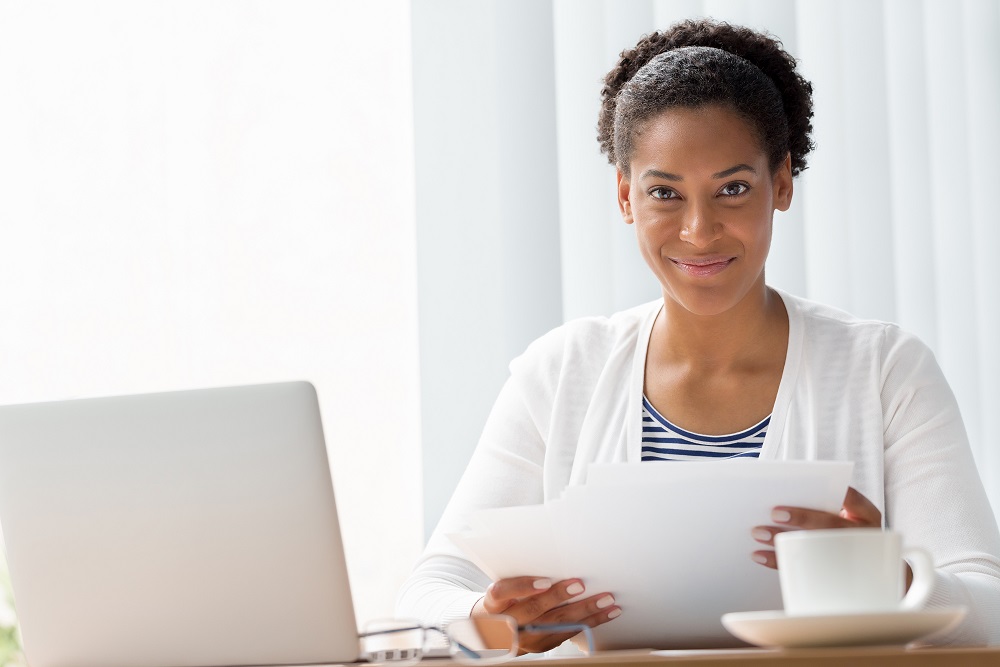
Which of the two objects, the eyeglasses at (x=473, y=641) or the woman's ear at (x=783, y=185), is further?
the woman's ear at (x=783, y=185)

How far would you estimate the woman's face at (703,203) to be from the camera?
4.96 ft

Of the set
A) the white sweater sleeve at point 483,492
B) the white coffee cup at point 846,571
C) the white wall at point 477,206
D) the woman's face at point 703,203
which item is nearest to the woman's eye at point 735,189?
the woman's face at point 703,203

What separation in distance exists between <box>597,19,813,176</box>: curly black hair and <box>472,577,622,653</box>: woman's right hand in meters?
0.80

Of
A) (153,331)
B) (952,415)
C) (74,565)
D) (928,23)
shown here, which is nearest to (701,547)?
(74,565)

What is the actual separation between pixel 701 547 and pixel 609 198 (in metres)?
1.23

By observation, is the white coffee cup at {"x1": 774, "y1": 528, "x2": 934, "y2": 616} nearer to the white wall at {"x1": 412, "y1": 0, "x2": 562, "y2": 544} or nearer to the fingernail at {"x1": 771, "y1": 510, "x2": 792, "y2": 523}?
the fingernail at {"x1": 771, "y1": 510, "x2": 792, "y2": 523}

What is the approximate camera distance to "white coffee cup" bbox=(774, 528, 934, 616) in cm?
65

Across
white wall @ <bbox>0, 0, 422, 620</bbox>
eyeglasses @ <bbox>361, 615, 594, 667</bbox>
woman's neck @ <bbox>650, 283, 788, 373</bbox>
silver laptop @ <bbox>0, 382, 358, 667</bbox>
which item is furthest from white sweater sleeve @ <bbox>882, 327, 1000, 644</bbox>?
white wall @ <bbox>0, 0, 422, 620</bbox>

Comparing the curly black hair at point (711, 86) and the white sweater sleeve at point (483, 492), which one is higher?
the curly black hair at point (711, 86)

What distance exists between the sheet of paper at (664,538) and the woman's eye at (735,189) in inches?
26.1

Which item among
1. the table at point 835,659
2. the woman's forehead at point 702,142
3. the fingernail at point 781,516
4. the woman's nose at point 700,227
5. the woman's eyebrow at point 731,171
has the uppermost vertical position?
the woman's forehead at point 702,142

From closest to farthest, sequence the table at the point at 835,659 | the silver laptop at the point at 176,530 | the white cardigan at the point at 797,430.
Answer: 1. the table at the point at 835,659
2. the silver laptop at the point at 176,530
3. the white cardigan at the point at 797,430

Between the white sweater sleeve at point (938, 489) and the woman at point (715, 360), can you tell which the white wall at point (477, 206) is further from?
the white sweater sleeve at point (938, 489)

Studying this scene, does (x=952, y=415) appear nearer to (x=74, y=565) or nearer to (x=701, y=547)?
(x=701, y=547)
